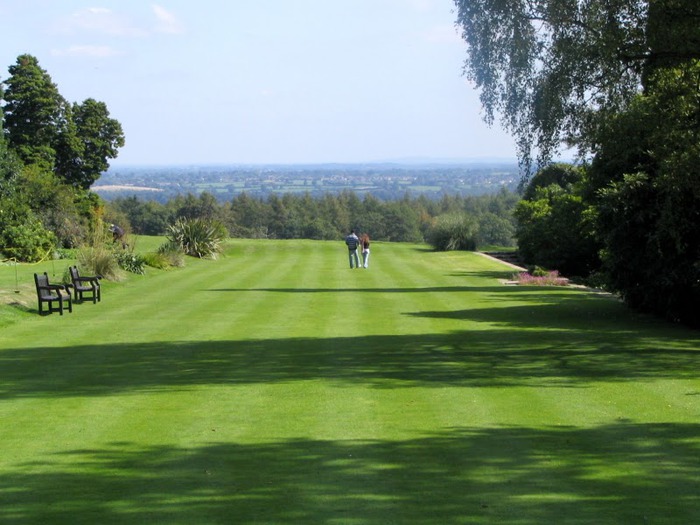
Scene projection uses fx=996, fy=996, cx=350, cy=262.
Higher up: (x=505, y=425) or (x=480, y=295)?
(x=505, y=425)

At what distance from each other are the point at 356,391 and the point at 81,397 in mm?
3087

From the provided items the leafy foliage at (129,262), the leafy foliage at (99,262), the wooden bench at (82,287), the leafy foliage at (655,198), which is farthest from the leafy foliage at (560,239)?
the wooden bench at (82,287)

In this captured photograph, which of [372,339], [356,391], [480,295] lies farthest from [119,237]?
[356,391]

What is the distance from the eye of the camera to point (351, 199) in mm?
120875

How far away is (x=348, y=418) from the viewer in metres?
9.80

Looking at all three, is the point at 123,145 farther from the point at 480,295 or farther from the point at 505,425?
the point at 505,425

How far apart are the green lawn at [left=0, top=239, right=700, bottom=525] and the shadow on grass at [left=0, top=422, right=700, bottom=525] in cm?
2

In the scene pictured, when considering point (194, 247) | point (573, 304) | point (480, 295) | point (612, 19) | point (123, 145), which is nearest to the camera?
point (612, 19)

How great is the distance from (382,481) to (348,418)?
2.39 metres

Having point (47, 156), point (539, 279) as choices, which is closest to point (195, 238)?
point (47, 156)

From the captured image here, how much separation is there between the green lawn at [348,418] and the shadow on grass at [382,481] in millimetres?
25

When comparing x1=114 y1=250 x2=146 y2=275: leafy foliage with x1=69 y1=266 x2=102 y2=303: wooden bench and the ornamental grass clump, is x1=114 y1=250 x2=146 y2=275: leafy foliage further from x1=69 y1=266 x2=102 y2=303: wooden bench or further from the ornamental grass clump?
the ornamental grass clump

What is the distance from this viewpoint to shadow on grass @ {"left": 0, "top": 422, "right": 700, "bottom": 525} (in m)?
6.62

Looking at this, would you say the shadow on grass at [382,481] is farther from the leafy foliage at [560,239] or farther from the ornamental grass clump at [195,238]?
the ornamental grass clump at [195,238]
